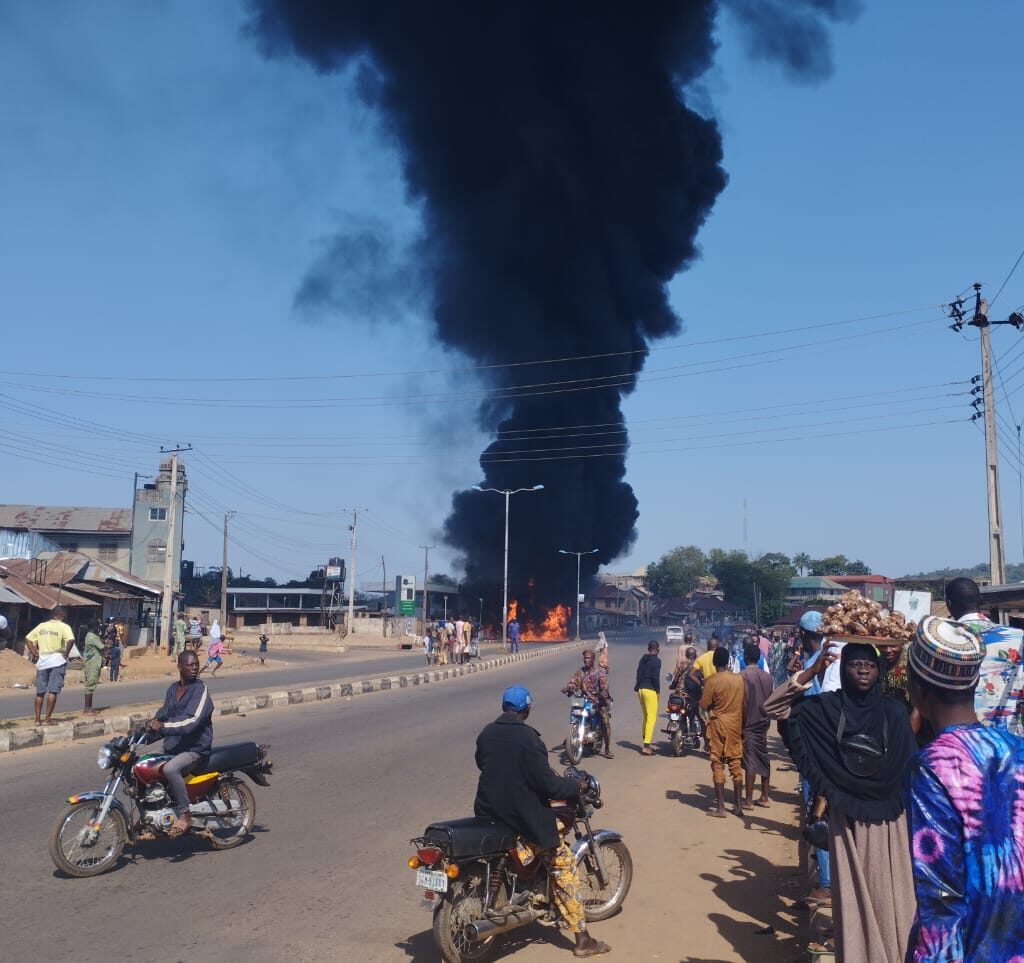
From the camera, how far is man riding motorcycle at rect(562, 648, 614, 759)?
1248 cm

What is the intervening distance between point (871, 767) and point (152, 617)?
1953 inches

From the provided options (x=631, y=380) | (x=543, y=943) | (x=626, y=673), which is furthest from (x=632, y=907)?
(x=631, y=380)

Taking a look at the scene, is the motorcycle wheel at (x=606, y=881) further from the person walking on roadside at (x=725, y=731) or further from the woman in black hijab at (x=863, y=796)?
the person walking on roadside at (x=725, y=731)

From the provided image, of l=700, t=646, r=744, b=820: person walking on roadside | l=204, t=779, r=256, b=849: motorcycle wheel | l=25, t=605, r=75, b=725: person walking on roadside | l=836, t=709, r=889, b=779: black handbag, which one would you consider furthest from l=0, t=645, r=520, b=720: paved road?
l=836, t=709, r=889, b=779: black handbag

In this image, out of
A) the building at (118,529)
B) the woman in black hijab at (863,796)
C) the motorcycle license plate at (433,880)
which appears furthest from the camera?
the building at (118,529)

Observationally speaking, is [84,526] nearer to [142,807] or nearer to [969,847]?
[142,807]

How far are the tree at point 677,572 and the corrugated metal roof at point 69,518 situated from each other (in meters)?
91.4

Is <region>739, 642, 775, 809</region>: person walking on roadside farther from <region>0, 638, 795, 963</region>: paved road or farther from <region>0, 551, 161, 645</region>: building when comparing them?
<region>0, 551, 161, 645</region>: building

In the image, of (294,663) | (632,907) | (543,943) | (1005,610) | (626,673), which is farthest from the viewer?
(294,663)

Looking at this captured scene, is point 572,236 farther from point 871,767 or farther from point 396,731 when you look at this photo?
point 871,767

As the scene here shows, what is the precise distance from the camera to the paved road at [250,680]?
60.1 feet

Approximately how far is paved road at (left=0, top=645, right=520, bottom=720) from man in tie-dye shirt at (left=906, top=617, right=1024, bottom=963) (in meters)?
15.9

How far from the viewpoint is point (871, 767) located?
12.8 ft

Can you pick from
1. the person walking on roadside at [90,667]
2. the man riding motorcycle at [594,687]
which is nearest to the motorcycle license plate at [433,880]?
the man riding motorcycle at [594,687]
